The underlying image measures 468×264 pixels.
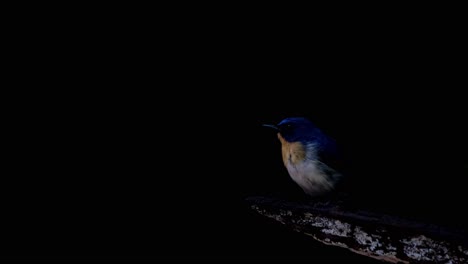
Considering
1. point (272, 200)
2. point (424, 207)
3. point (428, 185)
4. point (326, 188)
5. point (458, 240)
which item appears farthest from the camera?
point (326, 188)

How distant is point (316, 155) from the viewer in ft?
7.27

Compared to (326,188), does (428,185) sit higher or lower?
higher

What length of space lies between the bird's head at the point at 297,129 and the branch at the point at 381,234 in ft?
3.13

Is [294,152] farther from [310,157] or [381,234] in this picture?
[381,234]

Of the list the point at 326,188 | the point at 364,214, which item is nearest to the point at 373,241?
the point at 364,214

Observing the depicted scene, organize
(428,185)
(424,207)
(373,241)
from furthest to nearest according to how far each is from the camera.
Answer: (428,185)
(424,207)
(373,241)

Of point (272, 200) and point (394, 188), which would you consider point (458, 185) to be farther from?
point (272, 200)

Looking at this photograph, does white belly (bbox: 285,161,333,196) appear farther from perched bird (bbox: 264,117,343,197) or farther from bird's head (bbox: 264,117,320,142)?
bird's head (bbox: 264,117,320,142)

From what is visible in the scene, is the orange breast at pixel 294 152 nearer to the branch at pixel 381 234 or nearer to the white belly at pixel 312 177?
the white belly at pixel 312 177

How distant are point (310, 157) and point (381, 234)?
45.9 inches

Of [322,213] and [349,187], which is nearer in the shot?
[322,213]

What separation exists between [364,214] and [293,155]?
3.58 ft

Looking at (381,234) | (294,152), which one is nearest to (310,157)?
(294,152)

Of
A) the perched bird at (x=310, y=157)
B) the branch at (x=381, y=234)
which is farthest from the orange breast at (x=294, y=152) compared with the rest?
the branch at (x=381, y=234)
